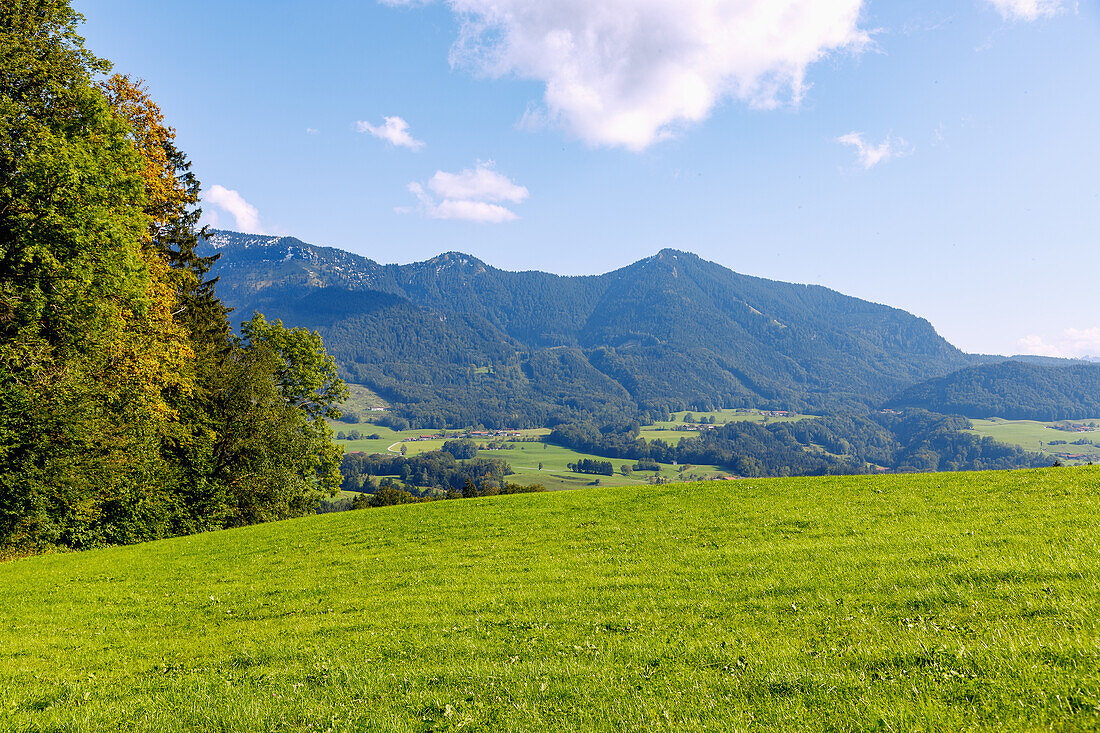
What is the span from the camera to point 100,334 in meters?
27.1

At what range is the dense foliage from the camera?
24.2 m

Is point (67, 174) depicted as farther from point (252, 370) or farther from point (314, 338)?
point (314, 338)

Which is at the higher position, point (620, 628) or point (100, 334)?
point (100, 334)

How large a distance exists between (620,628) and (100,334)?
30.6m

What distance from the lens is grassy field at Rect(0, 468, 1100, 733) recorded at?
772 centimetres

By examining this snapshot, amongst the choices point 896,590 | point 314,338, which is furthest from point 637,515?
point 314,338

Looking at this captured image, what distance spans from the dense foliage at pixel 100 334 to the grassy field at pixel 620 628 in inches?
258

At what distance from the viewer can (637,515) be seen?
28656 millimetres

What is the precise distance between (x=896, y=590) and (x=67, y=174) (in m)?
35.8

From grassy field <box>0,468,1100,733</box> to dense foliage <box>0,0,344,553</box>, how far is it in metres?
6.56

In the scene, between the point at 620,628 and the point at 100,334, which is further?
the point at 100,334

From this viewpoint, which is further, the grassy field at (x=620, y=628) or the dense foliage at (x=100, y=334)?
the dense foliage at (x=100, y=334)

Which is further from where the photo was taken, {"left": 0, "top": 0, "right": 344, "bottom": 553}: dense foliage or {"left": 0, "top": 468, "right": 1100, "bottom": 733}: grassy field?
{"left": 0, "top": 0, "right": 344, "bottom": 553}: dense foliage

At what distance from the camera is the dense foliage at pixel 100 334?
2419cm
